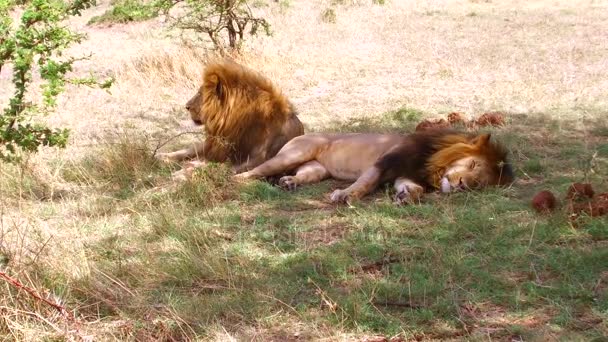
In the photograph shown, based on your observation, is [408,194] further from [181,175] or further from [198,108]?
[198,108]

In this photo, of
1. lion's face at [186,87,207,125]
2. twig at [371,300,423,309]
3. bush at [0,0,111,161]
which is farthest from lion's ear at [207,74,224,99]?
twig at [371,300,423,309]

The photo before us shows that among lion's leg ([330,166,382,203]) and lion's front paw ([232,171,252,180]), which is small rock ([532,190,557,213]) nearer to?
lion's leg ([330,166,382,203])

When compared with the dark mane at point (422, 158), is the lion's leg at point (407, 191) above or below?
below

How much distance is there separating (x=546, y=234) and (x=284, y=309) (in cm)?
168

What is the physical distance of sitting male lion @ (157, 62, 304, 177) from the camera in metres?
6.38

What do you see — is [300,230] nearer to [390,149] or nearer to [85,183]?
[390,149]

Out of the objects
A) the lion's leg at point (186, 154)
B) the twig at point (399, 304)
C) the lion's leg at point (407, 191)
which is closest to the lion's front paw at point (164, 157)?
the lion's leg at point (186, 154)

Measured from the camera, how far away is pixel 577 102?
331 inches

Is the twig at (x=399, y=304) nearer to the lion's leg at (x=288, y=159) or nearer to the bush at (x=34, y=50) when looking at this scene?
the bush at (x=34, y=50)

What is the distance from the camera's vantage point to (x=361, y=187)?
5617 mm

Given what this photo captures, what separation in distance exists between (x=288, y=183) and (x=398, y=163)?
0.84 m

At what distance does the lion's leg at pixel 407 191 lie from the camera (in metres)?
5.40

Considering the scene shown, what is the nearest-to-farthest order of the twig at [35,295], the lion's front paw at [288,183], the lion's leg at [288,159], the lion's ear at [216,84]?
1. the twig at [35,295]
2. the lion's front paw at [288,183]
3. the lion's leg at [288,159]
4. the lion's ear at [216,84]

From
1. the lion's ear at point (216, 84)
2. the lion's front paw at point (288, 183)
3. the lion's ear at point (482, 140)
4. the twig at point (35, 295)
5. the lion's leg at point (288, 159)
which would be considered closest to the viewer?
the twig at point (35, 295)
